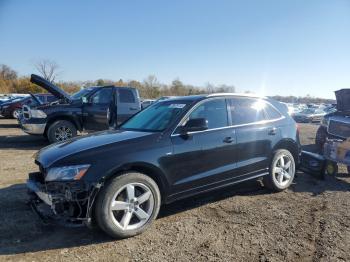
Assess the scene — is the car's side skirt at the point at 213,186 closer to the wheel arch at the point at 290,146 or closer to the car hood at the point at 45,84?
the wheel arch at the point at 290,146

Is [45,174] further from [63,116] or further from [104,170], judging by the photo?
[63,116]

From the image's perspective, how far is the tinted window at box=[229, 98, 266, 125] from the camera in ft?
17.7

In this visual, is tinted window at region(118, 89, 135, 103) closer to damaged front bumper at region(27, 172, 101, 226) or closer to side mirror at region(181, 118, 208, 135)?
side mirror at region(181, 118, 208, 135)

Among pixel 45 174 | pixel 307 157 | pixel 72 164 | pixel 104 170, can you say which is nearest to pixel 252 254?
pixel 104 170

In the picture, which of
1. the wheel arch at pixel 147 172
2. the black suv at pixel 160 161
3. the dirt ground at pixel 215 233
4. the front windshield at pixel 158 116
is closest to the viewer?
the dirt ground at pixel 215 233

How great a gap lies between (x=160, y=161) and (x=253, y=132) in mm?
1894

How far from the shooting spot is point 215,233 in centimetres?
422

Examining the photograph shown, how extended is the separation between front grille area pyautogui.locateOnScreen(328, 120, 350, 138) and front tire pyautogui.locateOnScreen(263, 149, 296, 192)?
2.70m

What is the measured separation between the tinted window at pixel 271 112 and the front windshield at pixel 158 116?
5.52 ft

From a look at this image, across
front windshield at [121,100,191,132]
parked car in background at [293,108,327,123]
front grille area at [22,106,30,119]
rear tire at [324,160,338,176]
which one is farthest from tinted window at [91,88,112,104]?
parked car in background at [293,108,327,123]

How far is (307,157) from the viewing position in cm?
711

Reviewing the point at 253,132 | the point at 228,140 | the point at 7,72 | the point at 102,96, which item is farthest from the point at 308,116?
the point at 7,72

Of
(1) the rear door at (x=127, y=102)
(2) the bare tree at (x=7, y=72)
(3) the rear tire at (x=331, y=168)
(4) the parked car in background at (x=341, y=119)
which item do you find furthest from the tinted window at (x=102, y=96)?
(2) the bare tree at (x=7, y=72)

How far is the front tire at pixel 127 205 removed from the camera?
3.87 m
